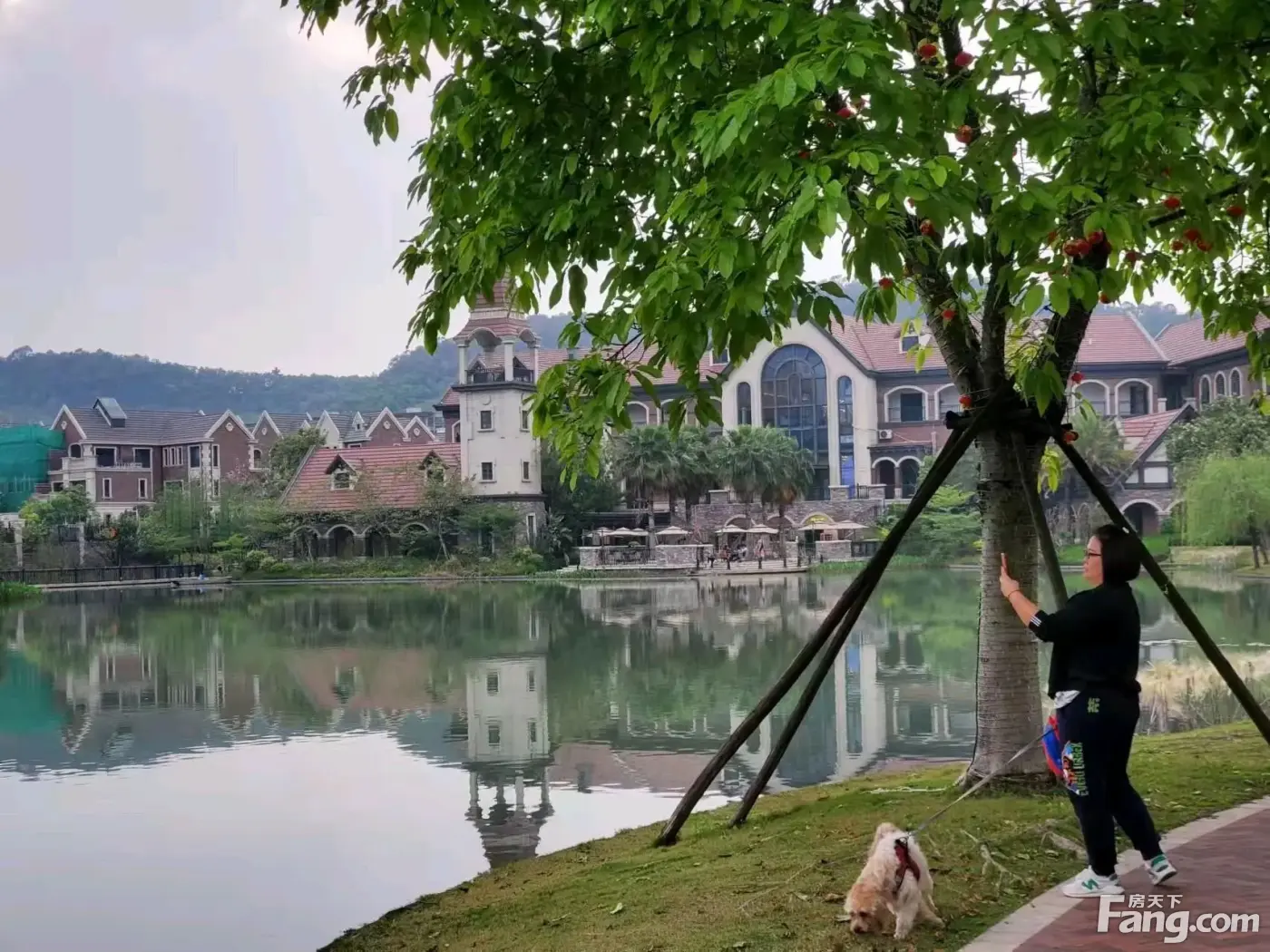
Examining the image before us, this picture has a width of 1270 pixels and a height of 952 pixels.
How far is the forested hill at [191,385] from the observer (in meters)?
122

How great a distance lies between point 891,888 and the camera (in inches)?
178

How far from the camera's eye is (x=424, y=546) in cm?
4950

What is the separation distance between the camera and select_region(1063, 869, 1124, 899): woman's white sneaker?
474 cm

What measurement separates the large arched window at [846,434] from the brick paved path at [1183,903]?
52.8 meters

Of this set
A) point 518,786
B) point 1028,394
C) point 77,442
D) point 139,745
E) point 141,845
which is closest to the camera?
point 1028,394

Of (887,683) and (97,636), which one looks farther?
(97,636)

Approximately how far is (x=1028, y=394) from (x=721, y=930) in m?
2.97

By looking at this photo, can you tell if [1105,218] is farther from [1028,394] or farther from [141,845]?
[141,845]

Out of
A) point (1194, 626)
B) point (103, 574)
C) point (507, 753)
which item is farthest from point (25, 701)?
point (103, 574)

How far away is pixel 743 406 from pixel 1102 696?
55.2 m

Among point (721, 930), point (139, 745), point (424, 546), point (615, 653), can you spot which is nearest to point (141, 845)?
point (139, 745)

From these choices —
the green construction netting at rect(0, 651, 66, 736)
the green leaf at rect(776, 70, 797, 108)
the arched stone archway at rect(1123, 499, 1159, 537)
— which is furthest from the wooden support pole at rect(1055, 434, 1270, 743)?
the arched stone archway at rect(1123, 499, 1159, 537)

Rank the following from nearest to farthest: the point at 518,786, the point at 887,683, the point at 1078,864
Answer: the point at 1078,864 → the point at 518,786 → the point at 887,683

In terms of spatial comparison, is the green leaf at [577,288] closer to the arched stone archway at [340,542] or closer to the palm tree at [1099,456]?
the palm tree at [1099,456]
